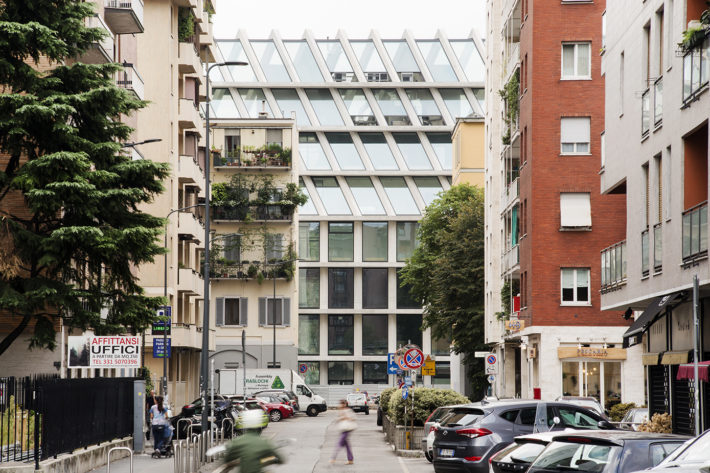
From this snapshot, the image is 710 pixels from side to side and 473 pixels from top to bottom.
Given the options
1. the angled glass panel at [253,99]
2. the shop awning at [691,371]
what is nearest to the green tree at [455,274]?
the angled glass panel at [253,99]

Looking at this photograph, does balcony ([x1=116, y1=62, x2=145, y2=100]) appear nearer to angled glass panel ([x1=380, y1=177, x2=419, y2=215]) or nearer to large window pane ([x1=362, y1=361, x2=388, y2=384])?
angled glass panel ([x1=380, y1=177, x2=419, y2=215])

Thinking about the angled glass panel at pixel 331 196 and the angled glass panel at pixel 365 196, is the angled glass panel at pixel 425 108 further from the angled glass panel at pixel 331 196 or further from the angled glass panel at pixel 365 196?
the angled glass panel at pixel 331 196

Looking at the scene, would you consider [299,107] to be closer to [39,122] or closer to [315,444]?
[315,444]

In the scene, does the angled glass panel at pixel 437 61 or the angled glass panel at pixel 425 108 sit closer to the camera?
the angled glass panel at pixel 425 108

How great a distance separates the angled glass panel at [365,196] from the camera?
326 feet

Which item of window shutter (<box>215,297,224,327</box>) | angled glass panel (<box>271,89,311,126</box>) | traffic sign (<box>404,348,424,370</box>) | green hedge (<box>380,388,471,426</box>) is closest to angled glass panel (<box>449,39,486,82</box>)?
angled glass panel (<box>271,89,311,126</box>)

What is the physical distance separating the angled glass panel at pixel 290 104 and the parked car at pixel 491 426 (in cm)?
8031

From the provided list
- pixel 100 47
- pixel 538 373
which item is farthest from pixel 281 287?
pixel 100 47

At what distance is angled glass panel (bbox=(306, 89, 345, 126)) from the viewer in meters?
102

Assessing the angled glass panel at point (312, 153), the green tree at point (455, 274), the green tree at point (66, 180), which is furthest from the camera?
the angled glass panel at point (312, 153)

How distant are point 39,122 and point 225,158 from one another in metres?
61.6

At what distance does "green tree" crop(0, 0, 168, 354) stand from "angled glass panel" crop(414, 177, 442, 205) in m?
71.9

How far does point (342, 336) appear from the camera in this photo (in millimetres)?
Result: 98875

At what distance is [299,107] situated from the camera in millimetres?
101312
